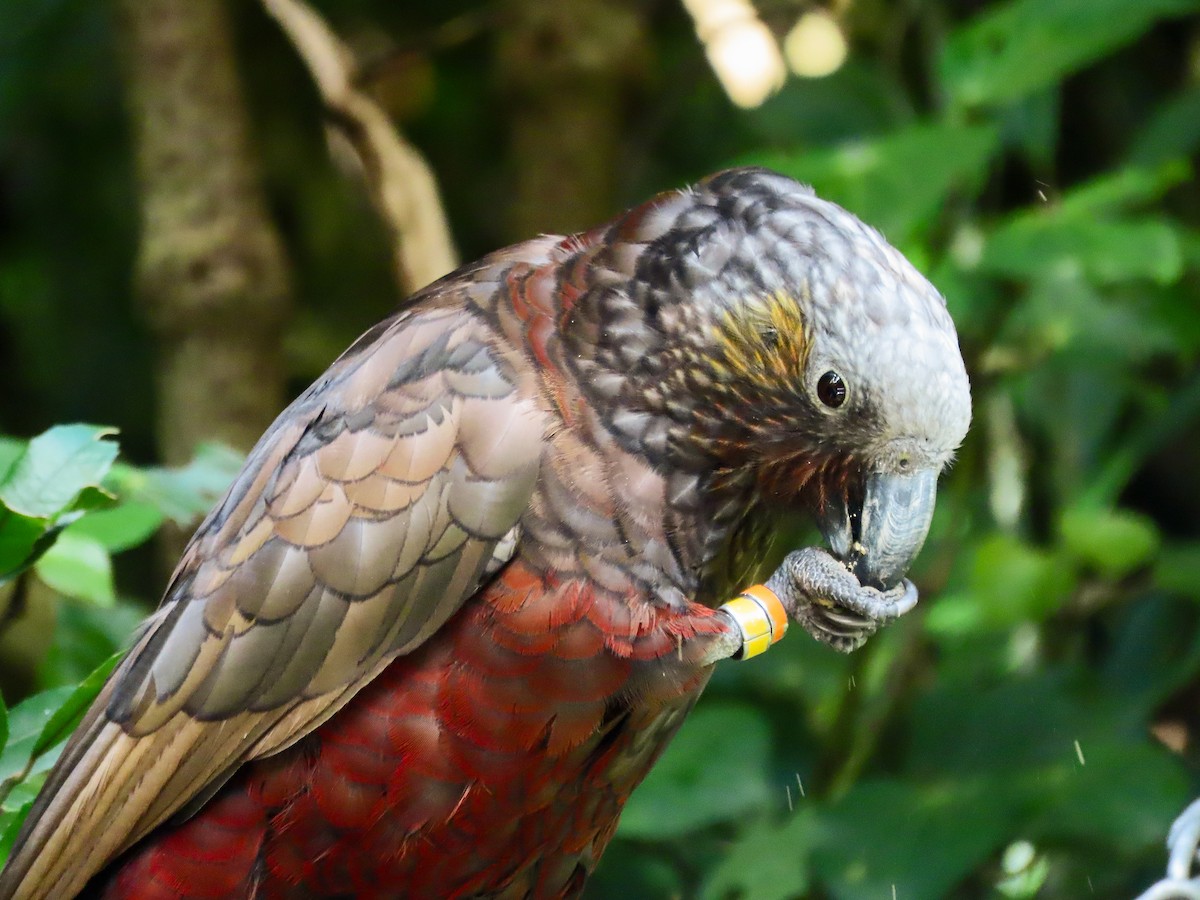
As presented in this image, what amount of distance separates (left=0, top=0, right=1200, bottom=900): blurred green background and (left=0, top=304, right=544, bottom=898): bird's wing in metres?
0.12

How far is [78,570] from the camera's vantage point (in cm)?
184

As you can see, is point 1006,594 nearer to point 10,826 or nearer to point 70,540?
point 70,540

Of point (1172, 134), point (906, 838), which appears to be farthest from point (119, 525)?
point (1172, 134)

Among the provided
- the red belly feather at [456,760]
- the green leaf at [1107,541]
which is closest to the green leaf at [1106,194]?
the green leaf at [1107,541]

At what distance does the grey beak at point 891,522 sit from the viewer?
4.97 feet

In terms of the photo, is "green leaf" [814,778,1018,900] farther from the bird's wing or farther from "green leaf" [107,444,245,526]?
"green leaf" [107,444,245,526]

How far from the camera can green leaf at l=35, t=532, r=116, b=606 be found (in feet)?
5.98

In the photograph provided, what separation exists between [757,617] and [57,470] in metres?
0.86

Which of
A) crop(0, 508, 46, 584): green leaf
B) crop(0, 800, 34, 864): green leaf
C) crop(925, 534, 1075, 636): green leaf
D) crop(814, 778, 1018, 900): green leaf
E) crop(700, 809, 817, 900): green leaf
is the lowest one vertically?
crop(925, 534, 1075, 636): green leaf

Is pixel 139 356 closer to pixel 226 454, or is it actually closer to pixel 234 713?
pixel 226 454

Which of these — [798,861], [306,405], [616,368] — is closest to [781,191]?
[616,368]

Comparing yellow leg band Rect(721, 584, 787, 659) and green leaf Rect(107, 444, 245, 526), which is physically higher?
green leaf Rect(107, 444, 245, 526)

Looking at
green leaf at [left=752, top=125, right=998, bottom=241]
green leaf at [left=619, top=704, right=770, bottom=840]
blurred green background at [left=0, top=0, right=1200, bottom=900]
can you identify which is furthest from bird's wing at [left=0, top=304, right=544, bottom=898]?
green leaf at [left=752, top=125, right=998, bottom=241]

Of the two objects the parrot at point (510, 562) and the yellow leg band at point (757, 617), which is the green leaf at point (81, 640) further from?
the yellow leg band at point (757, 617)
